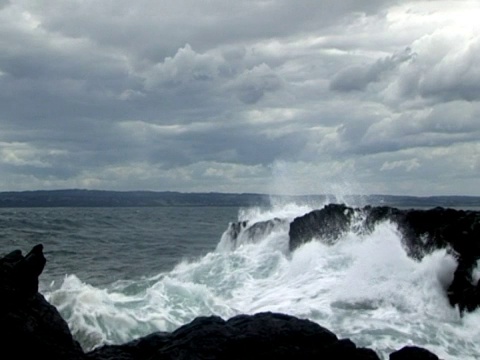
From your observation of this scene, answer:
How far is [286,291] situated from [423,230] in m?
5.18

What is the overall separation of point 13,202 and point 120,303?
133 m

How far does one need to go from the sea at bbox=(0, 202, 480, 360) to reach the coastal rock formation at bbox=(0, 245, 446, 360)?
12.1 feet

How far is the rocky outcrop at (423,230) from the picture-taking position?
1709 centimetres

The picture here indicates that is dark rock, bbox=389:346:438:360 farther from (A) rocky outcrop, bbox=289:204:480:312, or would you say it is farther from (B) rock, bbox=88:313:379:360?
(A) rocky outcrop, bbox=289:204:480:312

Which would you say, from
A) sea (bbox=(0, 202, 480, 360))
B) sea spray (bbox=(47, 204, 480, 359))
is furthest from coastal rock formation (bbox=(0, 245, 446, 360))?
sea spray (bbox=(47, 204, 480, 359))

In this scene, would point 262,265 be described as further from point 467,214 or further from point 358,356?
point 358,356

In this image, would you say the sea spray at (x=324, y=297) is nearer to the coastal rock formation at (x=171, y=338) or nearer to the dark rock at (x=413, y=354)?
the dark rock at (x=413, y=354)

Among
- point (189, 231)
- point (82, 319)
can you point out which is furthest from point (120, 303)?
point (189, 231)

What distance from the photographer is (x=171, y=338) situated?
30.9ft

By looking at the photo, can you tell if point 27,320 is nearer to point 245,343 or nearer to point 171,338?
point 171,338

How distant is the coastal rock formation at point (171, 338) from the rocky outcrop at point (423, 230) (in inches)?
315

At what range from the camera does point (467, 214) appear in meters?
21.7

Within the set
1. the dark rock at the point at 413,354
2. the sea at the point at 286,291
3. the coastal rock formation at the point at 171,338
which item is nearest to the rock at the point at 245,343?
the coastal rock formation at the point at 171,338

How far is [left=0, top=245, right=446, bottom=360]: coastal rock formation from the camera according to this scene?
8469 mm
